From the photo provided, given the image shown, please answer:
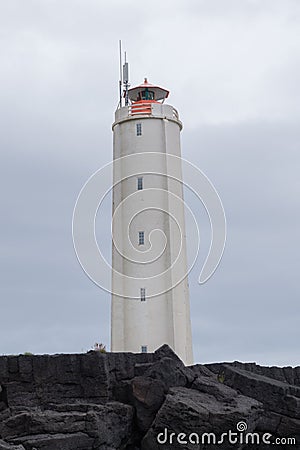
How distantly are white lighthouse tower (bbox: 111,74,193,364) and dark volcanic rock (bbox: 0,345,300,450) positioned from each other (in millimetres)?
9883

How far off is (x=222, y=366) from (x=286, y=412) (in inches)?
83.4

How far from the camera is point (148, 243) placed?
32.6 meters

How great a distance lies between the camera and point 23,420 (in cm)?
1814

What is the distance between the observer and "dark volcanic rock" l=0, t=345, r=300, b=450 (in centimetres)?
1820

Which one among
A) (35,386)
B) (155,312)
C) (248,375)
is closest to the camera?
(35,386)

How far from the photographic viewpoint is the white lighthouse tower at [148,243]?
32125 mm

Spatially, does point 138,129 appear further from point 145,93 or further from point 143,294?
point 143,294

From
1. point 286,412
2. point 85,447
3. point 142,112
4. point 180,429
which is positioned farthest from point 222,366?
point 142,112

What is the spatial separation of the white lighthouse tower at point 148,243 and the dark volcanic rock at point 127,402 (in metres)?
9.88

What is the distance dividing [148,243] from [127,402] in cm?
1277

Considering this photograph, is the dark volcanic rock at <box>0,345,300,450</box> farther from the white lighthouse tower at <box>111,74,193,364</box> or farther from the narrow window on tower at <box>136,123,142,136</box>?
the narrow window on tower at <box>136,123,142,136</box>

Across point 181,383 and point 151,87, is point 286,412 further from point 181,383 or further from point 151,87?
point 151,87

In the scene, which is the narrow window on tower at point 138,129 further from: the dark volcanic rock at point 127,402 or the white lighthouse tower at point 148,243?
the dark volcanic rock at point 127,402

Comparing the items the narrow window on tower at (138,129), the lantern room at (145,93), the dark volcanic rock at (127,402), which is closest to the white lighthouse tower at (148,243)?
the narrow window on tower at (138,129)
